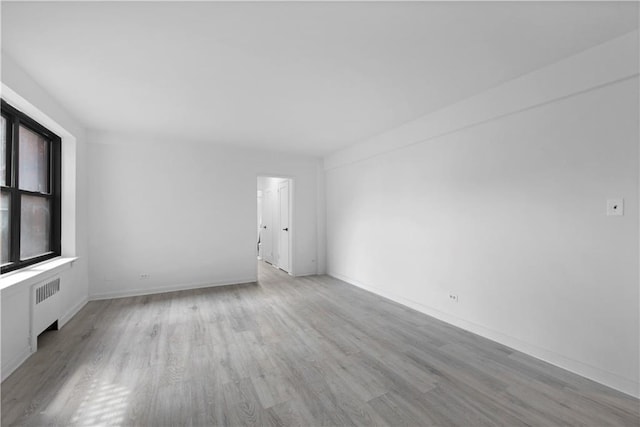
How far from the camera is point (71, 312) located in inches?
141

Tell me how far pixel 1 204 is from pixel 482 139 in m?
4.98

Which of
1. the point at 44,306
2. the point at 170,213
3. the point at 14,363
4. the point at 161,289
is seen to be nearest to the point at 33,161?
the point at 44,306

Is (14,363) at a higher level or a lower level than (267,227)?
lower

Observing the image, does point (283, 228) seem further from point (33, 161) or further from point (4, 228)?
point (4, 228)

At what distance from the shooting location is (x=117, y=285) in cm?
448

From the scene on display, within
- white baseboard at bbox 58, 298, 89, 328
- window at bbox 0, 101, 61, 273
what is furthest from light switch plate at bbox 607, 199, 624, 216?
white baseboard at bbox 58, 298, 89, 328

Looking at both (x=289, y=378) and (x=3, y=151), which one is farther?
(x=3, y=151)

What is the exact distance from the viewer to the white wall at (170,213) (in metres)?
4.42

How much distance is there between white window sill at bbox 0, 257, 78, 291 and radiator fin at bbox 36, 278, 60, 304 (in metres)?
0.11

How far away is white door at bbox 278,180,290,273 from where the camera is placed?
6320 mm

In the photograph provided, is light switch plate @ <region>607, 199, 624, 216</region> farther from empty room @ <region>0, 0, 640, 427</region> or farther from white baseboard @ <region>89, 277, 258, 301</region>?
white baseboard @ <region>89, 277, 258, 301</region>

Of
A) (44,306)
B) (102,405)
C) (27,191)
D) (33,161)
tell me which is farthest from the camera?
(33,161)

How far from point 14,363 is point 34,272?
811 mm

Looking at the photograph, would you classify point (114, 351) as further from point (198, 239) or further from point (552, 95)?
point (552, 95)
